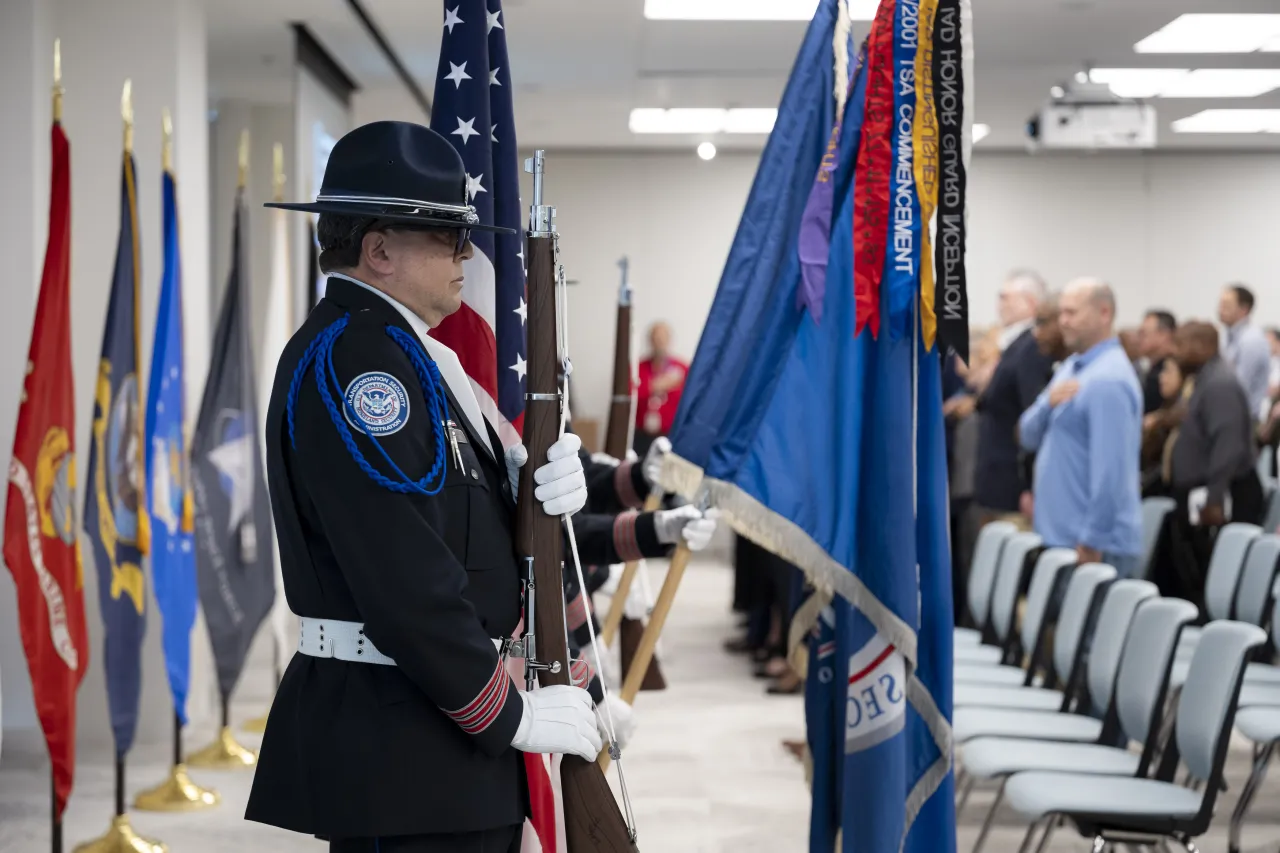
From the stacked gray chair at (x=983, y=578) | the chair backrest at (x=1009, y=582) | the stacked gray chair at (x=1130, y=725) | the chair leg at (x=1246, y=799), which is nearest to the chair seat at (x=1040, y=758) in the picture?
the stacked gray chair at (x=1130, y=725)

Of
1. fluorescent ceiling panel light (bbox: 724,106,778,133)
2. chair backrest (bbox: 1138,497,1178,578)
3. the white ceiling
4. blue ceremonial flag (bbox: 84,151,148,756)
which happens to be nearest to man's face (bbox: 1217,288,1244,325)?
the white ceiling

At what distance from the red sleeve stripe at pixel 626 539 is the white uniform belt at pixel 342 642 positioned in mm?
961

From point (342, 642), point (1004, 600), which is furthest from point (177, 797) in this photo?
point (342, 642)

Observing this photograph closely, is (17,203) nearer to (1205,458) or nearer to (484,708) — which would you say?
(484,708)

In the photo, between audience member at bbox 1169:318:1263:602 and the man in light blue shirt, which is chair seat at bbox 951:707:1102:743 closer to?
the man in light blue shirt

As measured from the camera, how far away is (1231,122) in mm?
10289

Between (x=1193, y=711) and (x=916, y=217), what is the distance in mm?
1329

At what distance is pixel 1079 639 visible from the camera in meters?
3.81

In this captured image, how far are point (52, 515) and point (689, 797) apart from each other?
223 cm

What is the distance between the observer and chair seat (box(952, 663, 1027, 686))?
13.6ft

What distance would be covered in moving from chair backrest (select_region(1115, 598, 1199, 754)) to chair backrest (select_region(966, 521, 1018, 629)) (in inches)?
55.9

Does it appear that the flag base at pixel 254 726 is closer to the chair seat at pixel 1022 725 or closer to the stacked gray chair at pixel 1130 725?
the chair seat at pixel 1022 725

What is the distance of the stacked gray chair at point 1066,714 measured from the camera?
11.6 ft

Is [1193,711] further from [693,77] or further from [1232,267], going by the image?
[1232,267]
